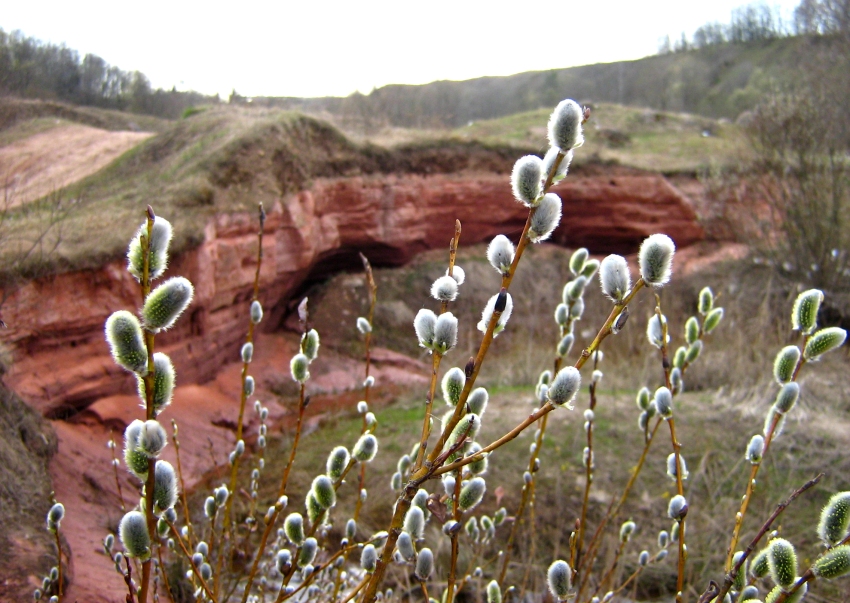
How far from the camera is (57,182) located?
4664 mm

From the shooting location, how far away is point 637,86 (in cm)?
2780

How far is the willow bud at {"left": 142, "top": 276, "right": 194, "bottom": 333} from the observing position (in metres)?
0.63

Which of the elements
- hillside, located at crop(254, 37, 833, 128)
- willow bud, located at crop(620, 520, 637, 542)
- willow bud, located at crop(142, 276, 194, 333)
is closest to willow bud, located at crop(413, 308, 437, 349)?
willow bud, located at crop(142, 276, 194, 333)

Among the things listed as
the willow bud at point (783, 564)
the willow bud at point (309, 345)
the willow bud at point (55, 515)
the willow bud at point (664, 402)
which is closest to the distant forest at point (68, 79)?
the willow bud at point (55, 515)

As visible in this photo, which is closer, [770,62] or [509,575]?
[509,575]

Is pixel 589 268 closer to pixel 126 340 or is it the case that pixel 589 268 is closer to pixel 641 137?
pixel 126 340

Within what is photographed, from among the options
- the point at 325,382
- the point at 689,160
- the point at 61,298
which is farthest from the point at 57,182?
the point at 689,160

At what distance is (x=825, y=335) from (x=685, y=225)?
10236 mm

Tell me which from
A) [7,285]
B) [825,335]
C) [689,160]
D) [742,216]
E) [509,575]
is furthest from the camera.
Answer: [689,160]

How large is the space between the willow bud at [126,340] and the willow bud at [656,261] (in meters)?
0.53

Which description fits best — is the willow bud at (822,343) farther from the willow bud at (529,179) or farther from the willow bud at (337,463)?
the willow bud at (337,463)

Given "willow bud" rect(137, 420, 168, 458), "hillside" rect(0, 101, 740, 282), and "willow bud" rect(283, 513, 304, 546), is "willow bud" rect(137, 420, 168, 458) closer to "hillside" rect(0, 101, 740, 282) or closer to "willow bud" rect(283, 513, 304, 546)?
"willow bud" rect(283, 513, 304, 546)

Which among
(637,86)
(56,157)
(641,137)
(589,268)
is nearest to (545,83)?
(637,86)

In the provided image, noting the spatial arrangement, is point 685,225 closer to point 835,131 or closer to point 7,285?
point 835,131
